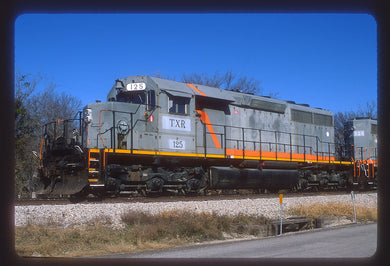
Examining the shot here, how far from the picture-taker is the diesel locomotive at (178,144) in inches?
466

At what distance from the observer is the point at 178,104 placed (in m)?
13.5

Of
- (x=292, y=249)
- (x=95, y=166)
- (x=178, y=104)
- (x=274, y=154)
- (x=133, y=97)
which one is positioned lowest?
(x=292, y=249)

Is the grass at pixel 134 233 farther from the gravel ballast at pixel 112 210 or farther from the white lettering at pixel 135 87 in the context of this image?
the white lettering at pixel 135 87

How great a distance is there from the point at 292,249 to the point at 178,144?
7.45m

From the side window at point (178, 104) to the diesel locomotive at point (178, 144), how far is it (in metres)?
0.03

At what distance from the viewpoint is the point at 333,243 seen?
700cm

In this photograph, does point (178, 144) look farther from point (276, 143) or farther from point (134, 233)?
point (134, 233)

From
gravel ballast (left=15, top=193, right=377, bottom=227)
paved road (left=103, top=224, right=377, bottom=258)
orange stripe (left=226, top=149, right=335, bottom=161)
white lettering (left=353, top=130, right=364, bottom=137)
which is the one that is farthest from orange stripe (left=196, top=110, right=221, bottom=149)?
white lettering (left=353, top=130, right=364, bottom=137)

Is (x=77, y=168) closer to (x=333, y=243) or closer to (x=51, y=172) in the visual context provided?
(x=51, y=172)

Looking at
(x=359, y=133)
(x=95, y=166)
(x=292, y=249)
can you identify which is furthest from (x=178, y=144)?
(x=359, y=133)

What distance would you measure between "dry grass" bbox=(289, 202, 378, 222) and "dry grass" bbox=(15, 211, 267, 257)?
9.25 feet

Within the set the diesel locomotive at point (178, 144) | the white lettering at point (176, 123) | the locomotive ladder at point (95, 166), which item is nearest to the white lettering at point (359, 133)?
the diesel locomotive at point (178, 144)

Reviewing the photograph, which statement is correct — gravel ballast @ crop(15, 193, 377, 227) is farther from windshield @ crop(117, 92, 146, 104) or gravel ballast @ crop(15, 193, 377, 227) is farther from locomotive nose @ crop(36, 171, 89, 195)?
windshield @ crop(117, 92, 146, 104)

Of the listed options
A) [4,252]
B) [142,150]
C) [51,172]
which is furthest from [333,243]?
[51,172]
